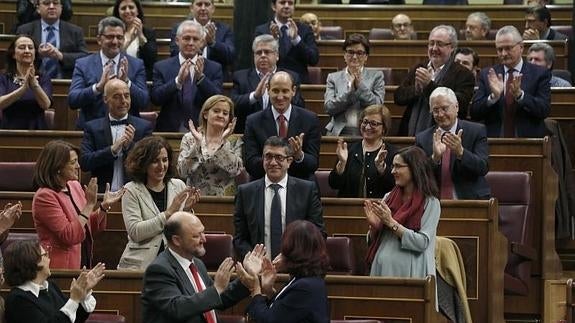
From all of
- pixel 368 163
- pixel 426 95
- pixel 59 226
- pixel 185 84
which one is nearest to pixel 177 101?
pixel 185 84

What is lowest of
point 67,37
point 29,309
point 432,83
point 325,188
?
point 29,309

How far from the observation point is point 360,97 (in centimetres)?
919

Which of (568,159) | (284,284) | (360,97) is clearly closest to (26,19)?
(360,97)

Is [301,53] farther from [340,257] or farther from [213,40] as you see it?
[340,257]

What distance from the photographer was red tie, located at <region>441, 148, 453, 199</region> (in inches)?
321

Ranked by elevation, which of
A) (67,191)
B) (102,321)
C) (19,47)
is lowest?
(102,321)

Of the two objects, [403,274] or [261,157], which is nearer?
[403,274]

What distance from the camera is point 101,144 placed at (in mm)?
8492

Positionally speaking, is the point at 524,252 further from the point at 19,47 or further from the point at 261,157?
the point at 19,47

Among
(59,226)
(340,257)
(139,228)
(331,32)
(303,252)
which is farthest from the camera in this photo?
(331,32)

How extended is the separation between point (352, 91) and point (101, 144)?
153 cm

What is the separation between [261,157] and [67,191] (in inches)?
47.7

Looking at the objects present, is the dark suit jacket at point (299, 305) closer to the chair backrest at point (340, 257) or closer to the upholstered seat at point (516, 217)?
the chair backrest at point (340, 257)

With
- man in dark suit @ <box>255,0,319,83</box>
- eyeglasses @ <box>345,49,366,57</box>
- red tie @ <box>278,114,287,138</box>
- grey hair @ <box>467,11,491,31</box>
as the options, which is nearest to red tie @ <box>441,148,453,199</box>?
A: red tie @ <box>278,114,287,138</box>
